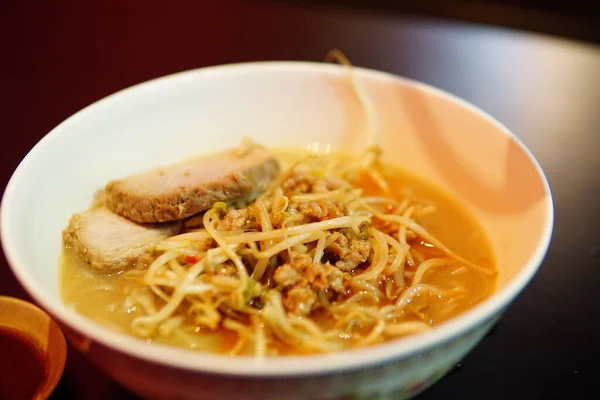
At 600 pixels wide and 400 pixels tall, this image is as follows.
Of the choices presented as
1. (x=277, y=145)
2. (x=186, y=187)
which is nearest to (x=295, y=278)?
(x=186, y=187)

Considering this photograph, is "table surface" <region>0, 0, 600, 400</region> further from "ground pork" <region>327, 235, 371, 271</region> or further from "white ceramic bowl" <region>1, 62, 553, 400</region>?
"ground pork" <region>327, 235, 371, 271</region>

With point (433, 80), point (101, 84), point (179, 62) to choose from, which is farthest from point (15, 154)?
point (433, 80)

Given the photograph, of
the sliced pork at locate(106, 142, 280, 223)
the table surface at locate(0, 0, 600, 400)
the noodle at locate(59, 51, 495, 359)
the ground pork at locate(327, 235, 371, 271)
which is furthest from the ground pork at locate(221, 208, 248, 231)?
the table surface at locate(0, 0, 600, 400)

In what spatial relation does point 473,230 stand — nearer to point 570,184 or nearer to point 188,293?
point 570,184

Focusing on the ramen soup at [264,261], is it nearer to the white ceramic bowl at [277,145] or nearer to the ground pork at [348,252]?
the ground pork at [348,252]

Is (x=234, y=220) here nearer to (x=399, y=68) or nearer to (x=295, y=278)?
(x=295, y=278)

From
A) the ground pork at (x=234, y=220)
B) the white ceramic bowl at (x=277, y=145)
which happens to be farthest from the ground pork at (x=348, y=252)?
the white ceramic bowl at (x=277, y=145)
